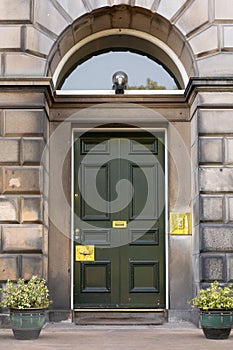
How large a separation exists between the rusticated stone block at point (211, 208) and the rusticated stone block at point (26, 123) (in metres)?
2.74

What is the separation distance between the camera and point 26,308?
9461mm

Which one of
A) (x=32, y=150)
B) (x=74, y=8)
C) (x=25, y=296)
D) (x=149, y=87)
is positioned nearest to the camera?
(x=25, y=296)

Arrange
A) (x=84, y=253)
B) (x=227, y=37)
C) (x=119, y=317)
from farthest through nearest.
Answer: (x=84, y=253), (x=119, y=317), (x=227, y=37)

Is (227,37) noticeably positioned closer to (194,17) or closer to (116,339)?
(194,17)

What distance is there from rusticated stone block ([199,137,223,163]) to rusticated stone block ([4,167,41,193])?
253 cm

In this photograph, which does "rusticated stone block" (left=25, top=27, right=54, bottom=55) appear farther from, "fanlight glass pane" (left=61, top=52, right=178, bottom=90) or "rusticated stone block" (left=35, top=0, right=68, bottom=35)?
"fanlight glass pane" (left=61, top=52, right=178, bottom=90)

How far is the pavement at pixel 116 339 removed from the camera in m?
8.98

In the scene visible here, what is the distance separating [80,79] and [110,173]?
5.57ft

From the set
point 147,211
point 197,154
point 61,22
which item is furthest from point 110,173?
point 61,22

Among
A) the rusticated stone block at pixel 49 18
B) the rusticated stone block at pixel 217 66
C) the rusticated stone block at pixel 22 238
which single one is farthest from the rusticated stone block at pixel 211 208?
the rusticated stone block at pixel 49 18

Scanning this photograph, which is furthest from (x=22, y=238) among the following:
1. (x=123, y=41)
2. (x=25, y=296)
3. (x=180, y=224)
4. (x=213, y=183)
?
(x=123, y=41)

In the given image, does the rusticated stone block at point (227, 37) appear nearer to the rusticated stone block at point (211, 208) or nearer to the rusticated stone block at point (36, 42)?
the rusticated stone block at point (211, 208)

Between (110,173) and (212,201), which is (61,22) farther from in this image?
(212,201)

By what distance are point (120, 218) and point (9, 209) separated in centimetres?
200
